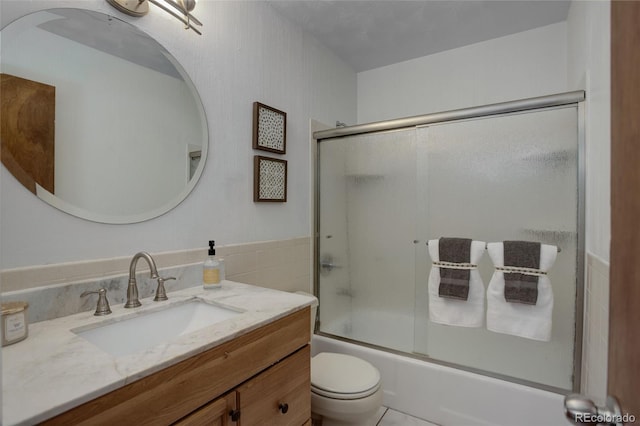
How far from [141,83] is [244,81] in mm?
571

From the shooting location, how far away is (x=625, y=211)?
469 millimetres

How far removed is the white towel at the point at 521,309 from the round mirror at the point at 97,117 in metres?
1.55

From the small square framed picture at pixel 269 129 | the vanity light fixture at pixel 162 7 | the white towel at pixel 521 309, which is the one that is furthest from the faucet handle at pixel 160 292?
the white towel at pixel 521 309

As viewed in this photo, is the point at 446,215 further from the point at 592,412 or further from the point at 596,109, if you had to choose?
the point at 592,412

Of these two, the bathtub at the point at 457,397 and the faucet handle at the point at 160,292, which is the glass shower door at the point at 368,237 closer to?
the bathtub at the point at 457,397

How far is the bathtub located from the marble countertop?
115cm

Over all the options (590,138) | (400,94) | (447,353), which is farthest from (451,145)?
(447,353)

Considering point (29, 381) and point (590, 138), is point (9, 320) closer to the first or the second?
point (29, 381)

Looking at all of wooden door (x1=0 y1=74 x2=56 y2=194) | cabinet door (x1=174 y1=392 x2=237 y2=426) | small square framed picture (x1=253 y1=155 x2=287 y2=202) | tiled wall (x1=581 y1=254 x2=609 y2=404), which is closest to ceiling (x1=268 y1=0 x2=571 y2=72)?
small square framed picture (x1=253 y1=155 x2=287 y2=202)

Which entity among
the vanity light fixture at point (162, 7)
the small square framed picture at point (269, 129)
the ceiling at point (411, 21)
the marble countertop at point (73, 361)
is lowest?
the marble countertop at point (73, 361)

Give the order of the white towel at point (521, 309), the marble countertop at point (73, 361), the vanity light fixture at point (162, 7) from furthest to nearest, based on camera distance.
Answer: the white towel at point (521, 309)
the vanity light fixture at point (162, 7)
the marble countertop at point (73, 361)

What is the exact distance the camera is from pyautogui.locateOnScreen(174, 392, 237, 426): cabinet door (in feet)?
2.57

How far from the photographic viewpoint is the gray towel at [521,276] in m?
1.51

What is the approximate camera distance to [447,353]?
6.04 ft
